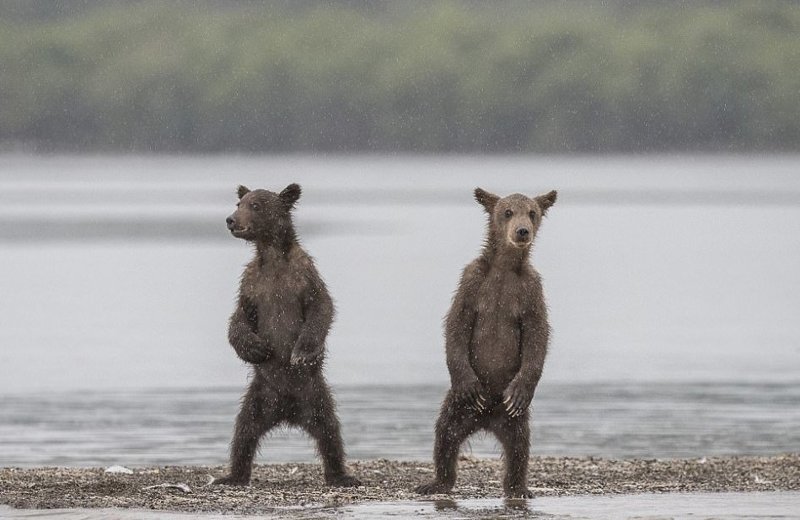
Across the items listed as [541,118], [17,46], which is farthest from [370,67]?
[17,46]

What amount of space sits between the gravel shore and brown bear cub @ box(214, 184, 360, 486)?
0.32 meters

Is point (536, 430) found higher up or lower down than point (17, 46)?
lower down

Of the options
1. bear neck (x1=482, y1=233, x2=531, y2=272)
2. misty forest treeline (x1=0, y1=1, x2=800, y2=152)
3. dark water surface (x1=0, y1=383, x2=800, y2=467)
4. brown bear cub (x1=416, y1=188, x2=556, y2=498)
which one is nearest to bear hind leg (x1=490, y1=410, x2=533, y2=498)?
brown bear cub (x1=416, y1=188, x2=556, y2=498)

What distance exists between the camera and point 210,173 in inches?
5906

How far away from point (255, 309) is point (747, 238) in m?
49.5

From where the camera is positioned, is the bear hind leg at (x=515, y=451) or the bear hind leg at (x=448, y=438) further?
the bear hind leg at (x=448, y=438)

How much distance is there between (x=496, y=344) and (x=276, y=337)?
150 centimetres

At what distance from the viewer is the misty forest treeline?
154 meters

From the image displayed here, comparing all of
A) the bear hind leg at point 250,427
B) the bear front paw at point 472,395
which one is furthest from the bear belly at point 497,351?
the bear hind leg at point 250,427

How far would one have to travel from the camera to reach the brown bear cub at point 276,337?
11180mm

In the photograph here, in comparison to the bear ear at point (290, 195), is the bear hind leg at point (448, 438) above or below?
below

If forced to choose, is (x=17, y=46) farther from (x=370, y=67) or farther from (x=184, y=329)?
(x=184, y=329)

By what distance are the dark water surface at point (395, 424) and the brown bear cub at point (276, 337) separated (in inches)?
84.0

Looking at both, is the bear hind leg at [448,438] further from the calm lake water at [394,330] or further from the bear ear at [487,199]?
the calm lake water at [394,330]
